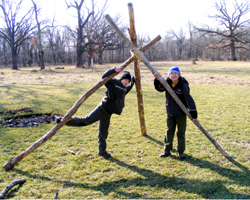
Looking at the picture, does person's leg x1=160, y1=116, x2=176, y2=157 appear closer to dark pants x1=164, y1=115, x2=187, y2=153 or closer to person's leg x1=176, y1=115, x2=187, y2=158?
dark pants x1=164, y1=115, x2=187, y2=153

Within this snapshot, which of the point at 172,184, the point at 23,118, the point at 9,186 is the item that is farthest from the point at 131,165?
the point at 23,118

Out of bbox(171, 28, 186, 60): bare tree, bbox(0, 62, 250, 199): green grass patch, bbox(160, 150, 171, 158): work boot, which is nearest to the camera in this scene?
bbox(0, 62, 250, 199): green grass patch

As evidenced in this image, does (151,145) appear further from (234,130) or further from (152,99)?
(152,99)

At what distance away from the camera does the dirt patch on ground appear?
6543mm

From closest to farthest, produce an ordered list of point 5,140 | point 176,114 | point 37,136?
point 176,114, point 5,140, point 37,136

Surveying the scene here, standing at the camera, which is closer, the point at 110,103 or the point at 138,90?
the point at 110,103

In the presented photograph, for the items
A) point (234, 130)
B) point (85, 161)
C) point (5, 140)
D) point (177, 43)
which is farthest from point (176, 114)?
point (177, 43)

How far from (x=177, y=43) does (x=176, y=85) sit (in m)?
64.8

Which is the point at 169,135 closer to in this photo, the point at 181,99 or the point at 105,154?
the point at 181,99

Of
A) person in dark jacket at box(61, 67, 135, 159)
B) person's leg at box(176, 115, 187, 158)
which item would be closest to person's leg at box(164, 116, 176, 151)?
person's leg at box(176, 115, 187, 158)

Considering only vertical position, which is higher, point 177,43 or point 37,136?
point 177,43

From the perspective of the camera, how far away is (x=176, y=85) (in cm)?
430

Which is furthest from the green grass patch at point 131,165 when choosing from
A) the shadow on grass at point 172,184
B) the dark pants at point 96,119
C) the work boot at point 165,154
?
the dark pants at point 96,119

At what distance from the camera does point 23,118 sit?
23.5ft
